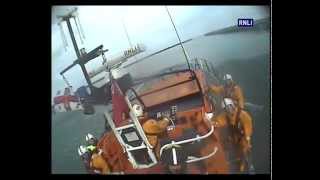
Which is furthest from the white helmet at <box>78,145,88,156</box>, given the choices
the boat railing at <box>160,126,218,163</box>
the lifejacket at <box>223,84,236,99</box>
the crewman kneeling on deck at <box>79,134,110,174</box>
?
the lifejacket at <box>223,84,236,99</box>

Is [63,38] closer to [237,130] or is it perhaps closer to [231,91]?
[231,91]

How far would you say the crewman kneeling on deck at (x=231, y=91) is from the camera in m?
2.80

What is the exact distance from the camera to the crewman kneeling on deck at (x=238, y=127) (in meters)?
2.79

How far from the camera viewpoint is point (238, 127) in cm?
279

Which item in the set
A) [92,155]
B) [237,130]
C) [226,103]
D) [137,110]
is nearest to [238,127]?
[237,130]

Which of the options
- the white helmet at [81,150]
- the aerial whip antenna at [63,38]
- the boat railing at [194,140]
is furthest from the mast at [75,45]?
the boat railing at [194,140]

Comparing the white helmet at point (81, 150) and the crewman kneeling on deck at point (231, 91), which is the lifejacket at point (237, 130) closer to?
the crewman kneeling on deck at point (231, 91)

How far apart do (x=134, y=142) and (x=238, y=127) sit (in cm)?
66

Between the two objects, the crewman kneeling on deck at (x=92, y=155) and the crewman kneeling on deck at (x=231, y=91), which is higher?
the crewman kneeling on deck at (x=231, y=91)

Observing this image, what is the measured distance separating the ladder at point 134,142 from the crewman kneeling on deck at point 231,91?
0.55 metres

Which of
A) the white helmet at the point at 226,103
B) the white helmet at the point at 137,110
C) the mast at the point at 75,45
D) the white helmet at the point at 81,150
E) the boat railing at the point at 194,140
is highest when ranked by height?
the mast at the point at 75,45

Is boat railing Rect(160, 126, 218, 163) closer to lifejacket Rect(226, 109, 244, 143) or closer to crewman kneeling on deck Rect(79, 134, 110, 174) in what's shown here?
lifejacket Rect(226, 109, 244, 143)

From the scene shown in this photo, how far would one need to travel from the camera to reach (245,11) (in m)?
2.80
